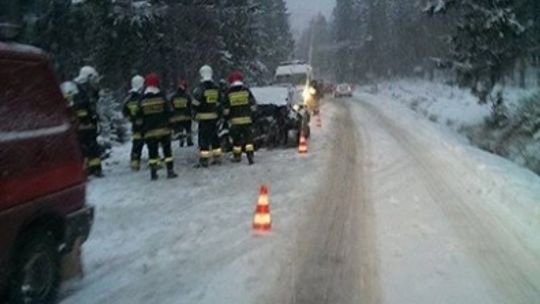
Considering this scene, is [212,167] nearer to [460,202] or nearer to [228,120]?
[228,120]

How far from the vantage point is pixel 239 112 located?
1673cm

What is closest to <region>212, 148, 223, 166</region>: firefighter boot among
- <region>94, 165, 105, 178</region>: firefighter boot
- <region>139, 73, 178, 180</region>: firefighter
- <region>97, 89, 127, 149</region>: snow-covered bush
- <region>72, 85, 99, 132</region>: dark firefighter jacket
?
<region>139, 73, 178, 180</region>: firefighter

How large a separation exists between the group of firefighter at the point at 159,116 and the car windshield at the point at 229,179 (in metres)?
0.05

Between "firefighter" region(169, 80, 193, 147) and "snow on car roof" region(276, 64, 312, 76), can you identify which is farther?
"snow on car roof" region(276, 64, 312, 76)

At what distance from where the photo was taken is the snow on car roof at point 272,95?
20.7 meters

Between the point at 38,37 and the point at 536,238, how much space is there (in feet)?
75.7

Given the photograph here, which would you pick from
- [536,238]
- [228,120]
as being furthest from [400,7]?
[536,238]

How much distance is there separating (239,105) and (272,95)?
4.40 meters

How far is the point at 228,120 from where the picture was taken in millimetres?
17125

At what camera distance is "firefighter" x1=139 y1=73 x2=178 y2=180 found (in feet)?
48.3

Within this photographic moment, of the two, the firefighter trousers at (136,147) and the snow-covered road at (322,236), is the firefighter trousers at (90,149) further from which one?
the firefighter trousers at (136,147)

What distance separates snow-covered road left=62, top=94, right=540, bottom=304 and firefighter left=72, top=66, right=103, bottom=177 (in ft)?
1.68

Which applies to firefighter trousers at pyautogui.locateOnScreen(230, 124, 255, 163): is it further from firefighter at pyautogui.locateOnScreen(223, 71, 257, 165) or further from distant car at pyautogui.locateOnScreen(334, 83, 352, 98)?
distant car at pyautogui.locateOnScreen(334, 83, 352, 98)

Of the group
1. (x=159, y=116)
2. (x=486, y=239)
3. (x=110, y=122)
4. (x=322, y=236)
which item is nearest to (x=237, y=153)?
(x=159, y=116)
